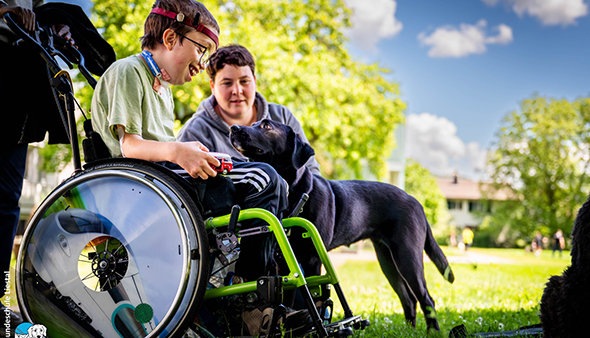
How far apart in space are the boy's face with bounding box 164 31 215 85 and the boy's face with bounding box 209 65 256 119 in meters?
1.00

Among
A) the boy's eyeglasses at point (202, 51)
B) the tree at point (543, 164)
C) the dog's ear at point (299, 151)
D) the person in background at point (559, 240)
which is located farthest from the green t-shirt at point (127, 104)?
the tree at point (543, 164)

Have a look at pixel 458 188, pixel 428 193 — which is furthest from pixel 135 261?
pixel 458 188

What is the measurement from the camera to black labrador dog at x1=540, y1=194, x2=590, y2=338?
173 centimetres

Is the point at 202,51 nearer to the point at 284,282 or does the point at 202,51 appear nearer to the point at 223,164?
the point at 223,164

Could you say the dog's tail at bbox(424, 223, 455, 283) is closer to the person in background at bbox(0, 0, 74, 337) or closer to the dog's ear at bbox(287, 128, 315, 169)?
the dog's ear at bbox(287, 128, 315, 169)

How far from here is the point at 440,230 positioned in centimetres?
4194

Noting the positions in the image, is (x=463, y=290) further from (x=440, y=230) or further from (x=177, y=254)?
(x=440, y=230)

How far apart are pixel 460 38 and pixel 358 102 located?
71.6 meters

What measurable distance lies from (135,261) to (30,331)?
528mm

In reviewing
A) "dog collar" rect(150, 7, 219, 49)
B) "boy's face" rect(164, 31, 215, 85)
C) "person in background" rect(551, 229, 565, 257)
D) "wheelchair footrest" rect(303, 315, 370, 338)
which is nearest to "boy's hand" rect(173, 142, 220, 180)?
"boy's face" rect(164, 31, 215, 85)

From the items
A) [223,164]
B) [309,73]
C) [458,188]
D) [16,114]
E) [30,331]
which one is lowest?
[30,331]

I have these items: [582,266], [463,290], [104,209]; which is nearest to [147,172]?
[104,209]

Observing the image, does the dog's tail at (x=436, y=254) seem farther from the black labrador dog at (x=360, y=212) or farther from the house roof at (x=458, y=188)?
the house roof at (x=458, y=188)

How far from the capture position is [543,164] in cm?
3281
